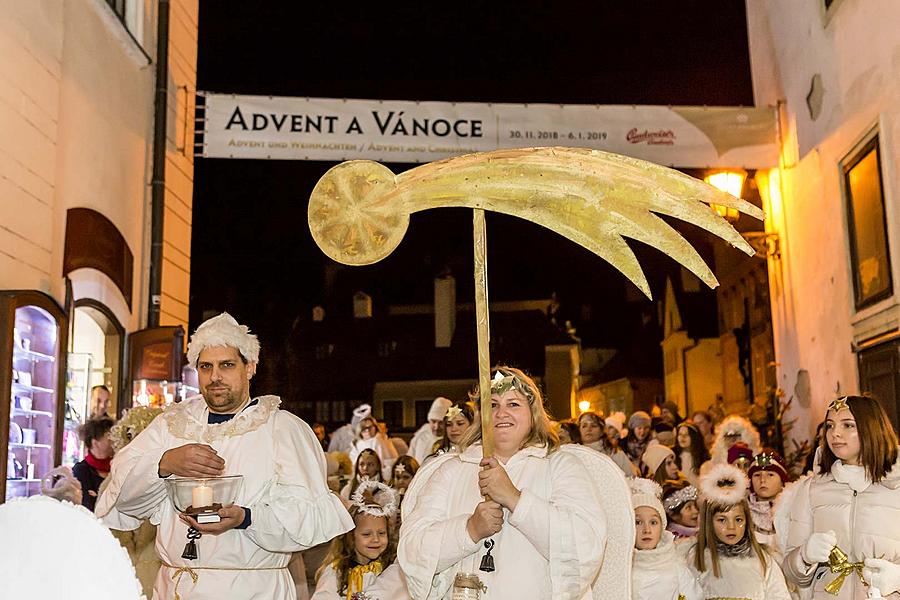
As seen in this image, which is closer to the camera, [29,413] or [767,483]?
[767,483]

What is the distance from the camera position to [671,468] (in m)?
9.48

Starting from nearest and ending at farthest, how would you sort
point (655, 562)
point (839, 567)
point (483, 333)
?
1. point (483, 333)
2. point (839, 567)
3. point (655, 562)

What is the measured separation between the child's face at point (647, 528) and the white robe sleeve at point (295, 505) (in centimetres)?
258

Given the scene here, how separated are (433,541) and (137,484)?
1308mm

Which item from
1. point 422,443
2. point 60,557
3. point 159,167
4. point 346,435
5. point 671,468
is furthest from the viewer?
point 346,435

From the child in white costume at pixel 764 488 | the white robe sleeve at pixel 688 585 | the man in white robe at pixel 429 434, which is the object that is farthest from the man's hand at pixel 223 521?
the man in white robe at pixel 429 434

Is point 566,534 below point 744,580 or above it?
above

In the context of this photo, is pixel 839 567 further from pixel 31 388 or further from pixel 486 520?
pixel 31 388

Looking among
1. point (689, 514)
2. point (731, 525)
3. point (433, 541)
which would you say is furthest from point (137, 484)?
point (689, 514)

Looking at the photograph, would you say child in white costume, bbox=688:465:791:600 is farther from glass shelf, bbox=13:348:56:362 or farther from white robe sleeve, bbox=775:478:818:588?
glass shelf, bbox=13:348:56:362

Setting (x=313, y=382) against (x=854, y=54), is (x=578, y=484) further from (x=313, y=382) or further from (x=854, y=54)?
(x=313, y=382)

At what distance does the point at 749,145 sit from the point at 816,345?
3.00 m

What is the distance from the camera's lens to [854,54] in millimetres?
11375

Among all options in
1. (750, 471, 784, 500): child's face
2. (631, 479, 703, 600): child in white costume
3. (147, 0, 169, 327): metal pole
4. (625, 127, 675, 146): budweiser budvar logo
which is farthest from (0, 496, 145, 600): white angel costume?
(625, 127, 675, 146): budweiser budvar logo
